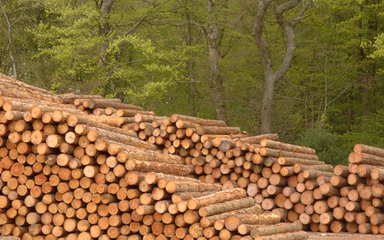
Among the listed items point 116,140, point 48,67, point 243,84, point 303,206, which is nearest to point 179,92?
point 243,84

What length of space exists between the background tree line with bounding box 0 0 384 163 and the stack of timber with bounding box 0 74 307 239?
13.2 m

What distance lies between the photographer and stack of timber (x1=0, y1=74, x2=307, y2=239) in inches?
321

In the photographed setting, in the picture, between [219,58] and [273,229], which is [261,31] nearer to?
[219,58]

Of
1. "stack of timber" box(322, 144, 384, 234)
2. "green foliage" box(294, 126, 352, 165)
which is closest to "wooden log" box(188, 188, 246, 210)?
"stack of timber" box(322, 144, 384, 234)

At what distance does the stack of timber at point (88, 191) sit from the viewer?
26.7 ft

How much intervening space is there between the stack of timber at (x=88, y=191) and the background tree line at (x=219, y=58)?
13167 mm

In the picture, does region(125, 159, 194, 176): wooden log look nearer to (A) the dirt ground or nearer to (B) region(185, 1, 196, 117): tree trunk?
(A) the dirt ground

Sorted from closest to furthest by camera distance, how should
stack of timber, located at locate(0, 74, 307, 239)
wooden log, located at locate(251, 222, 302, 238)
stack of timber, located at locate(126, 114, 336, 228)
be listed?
wooden log, located at locate(251, 222, 302, 238) < stack of timber, located at locate(0, 74, 307, 239) < stack of timber, located at locate(126, 114, 336, 228)

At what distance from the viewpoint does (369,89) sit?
85.9 feet

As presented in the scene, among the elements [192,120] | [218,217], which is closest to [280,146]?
[192,120]

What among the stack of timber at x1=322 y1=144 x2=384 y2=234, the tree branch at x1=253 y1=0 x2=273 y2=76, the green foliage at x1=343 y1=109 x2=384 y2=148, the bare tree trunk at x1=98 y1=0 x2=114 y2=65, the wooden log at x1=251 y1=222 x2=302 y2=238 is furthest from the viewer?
the green foliage at x1=343 y1=109 x2=384 y2=148

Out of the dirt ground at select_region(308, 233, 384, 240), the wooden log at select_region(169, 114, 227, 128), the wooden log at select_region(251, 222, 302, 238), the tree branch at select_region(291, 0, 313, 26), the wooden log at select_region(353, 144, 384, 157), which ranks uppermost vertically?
the tree branch at select_region(291, 0, 313, 26)

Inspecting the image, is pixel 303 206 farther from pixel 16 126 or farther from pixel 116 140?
pixel 16 126

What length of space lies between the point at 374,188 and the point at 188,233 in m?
4.01
